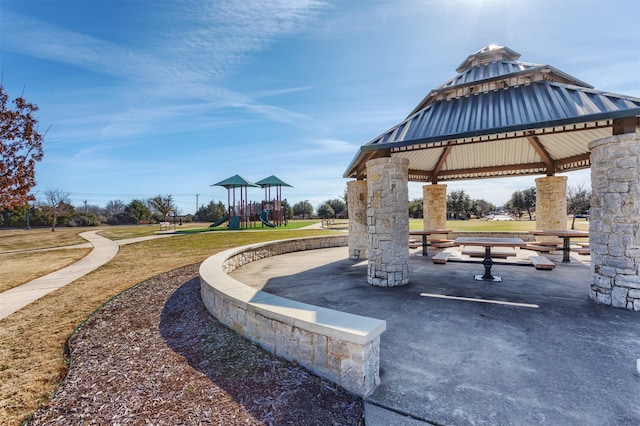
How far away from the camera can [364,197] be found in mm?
9758

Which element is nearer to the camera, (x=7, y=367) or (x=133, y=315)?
(x=7, y=367)

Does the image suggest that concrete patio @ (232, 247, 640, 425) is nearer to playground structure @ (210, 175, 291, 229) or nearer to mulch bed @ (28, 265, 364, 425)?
mulch bed @ (28, 265, 364, 425)

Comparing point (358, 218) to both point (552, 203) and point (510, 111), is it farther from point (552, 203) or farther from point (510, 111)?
point (552, 203)

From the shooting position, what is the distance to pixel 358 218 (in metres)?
9.99

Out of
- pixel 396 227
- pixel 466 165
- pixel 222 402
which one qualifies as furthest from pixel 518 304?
pixel 466 165

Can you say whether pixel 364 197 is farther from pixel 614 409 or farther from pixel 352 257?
pixel 614 409

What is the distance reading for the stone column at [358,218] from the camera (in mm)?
9781

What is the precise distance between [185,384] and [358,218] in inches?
301

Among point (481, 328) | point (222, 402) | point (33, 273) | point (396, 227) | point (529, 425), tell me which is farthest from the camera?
point (33, 273)

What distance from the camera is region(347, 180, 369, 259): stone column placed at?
32.1ft

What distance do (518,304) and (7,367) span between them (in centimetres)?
725

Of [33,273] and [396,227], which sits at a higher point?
[396,227]

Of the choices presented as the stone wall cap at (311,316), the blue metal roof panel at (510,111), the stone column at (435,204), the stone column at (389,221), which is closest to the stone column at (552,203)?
the stone column at (435,204)

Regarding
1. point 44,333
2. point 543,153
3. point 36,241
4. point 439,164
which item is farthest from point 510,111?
point 36,241
